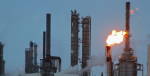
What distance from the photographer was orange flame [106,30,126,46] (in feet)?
228

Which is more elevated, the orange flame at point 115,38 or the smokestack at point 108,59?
the orange flame at point 115,38

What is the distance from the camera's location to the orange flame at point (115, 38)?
69.6 m

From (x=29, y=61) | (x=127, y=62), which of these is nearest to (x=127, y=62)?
(x=127, y=62)

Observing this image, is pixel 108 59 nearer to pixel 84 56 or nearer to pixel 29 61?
pixel 84 56

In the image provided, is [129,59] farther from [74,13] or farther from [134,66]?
[74,13]

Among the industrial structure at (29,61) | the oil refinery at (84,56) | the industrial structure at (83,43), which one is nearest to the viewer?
the oil refinery at (84,56)

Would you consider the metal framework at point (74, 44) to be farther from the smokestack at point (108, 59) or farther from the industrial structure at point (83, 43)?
the smokestack at point (108, 59)

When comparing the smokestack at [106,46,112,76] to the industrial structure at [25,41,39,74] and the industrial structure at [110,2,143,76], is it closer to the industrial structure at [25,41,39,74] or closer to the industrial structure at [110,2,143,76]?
the industrial structure at [110,2,143,76]

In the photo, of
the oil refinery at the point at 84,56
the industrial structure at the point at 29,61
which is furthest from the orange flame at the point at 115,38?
the industrial structure at the point at 29,61

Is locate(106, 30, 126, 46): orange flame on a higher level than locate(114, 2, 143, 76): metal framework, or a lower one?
higher

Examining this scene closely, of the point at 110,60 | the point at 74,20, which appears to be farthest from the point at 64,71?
the point at 110,60

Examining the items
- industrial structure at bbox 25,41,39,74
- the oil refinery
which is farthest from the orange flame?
industrial structure at bbox 25,41,39,74

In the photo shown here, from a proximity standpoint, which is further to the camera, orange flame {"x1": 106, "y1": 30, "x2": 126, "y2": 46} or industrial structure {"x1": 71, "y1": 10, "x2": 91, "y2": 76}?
industrial structure {"x1": 71, "y1": 10, "x2": 91, "y2": 76}

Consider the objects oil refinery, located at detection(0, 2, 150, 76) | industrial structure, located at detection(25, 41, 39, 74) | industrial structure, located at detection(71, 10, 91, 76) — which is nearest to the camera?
oil refinery, located at detection(0, 2, 150, 76)
